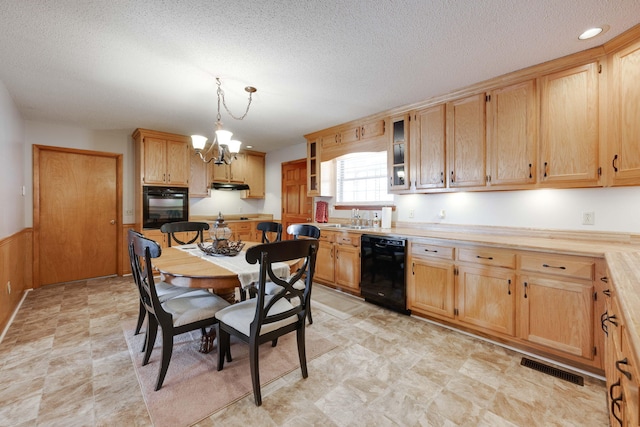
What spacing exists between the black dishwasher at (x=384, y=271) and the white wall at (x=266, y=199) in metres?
2.67

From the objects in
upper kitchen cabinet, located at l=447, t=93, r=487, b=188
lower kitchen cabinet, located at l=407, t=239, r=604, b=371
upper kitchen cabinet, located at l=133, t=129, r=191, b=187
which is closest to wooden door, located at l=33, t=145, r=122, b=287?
upper kitchen cabinet, located at l=133, t=129, r=191, b=187

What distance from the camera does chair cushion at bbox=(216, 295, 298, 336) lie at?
1771 millimetres

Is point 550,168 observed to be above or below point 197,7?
below

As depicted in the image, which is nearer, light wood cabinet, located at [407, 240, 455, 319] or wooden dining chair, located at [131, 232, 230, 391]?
wooden dining chair, located at [131, 232, 230, 391]

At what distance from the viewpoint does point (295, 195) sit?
557 centimetres

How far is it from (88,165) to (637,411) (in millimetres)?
6000

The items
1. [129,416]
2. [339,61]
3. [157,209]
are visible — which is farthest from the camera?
[157,209]

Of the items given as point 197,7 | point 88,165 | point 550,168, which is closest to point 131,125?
point 88,165

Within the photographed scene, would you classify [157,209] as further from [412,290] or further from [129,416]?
[412,290]

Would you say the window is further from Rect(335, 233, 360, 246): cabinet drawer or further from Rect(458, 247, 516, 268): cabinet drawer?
Rect(458, 247, 516, 268): cabinet drawer

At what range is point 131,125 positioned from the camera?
4.21 m

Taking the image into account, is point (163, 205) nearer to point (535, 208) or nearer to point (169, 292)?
point (169, 292)

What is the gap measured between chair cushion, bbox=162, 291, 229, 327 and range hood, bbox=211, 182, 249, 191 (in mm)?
3618

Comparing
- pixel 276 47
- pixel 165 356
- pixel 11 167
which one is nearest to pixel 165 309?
pixel 165 356
